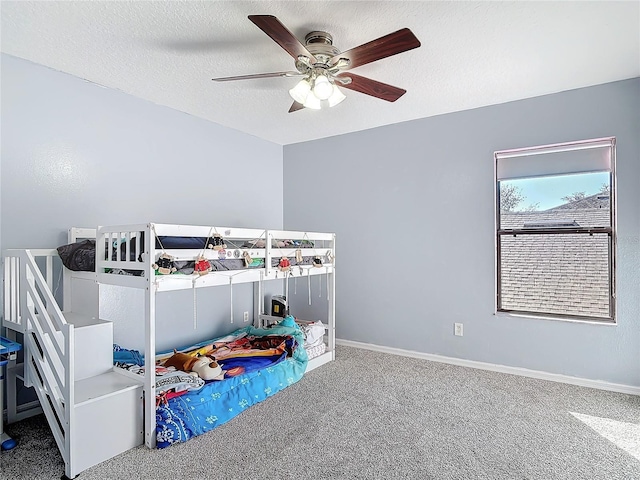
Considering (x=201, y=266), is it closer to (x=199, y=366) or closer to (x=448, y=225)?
(x=199, y=366)

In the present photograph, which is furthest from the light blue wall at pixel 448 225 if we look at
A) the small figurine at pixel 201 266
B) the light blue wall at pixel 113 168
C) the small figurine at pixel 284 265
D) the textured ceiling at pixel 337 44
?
the small figurine at pixel 201 266

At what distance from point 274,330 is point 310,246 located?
2.73ft

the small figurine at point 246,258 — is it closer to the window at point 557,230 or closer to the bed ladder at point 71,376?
the bed ladder at point 71,376

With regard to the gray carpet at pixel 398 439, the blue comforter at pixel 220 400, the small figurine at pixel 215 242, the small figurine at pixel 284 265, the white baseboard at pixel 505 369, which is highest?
the small figurine at pixel 215 242

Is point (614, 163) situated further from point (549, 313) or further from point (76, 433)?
point (76, 433)

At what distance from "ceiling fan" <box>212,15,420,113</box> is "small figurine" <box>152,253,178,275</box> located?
40.6 inches

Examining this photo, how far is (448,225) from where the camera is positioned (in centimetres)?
349

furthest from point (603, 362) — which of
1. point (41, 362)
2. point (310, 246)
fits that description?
point (41, 362)

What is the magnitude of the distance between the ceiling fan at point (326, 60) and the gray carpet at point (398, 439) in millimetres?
1977

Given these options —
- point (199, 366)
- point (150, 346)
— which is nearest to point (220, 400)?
point (199, 366)

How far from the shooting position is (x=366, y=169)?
396 centimetres

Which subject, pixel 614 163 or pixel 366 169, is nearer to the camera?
pixel 614 163

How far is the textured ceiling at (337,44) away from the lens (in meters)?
1.94

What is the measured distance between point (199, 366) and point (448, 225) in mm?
2418
